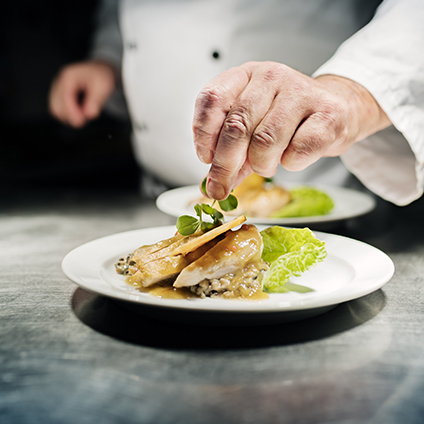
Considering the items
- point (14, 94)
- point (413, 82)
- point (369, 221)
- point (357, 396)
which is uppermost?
point (413, 82)

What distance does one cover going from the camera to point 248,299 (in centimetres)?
84

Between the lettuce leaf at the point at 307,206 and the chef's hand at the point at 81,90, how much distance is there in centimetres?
122

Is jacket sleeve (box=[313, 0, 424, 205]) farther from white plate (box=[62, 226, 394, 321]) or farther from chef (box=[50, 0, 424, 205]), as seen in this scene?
white plate (box=[62, 226, 394, 321])

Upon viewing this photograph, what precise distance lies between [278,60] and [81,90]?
1.13 m

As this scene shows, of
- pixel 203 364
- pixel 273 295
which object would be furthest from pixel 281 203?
pixel 203 364

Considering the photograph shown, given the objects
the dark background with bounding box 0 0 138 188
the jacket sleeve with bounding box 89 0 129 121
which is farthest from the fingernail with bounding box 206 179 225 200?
the dark background with bounding box 0 0 138 188

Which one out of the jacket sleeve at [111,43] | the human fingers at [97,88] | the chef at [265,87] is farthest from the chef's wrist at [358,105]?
the jacket sleeve at [111,43]

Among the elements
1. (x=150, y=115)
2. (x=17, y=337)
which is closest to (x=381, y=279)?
(x=17, y=337)

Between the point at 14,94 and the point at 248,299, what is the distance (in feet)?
12.4

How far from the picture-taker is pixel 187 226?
37.7 inches

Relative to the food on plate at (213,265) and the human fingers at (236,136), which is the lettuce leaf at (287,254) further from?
the human fingers at (236,136)

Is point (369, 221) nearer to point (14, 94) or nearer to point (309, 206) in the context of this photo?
point (309, 206)

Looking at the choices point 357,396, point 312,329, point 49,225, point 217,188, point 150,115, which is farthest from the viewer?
point 150,115

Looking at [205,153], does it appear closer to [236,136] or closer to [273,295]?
[236,136]
